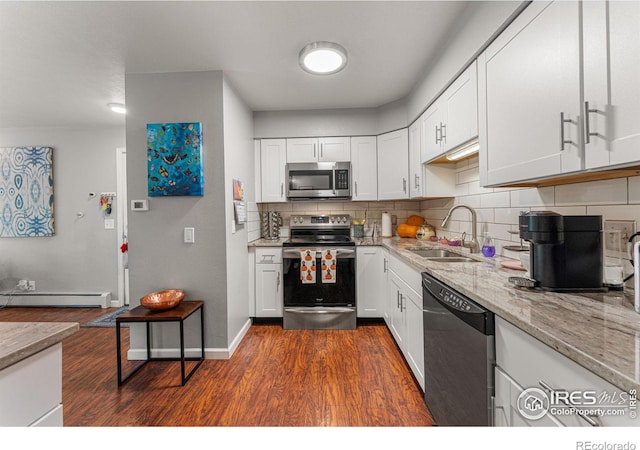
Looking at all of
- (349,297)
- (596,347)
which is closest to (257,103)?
(349,297)

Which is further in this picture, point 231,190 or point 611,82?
point 231,190

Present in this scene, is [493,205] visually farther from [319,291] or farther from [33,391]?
[33,391]

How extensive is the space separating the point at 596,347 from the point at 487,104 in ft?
4.31

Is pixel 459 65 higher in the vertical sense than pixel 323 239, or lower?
higher

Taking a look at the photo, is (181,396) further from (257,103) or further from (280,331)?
(257,103)

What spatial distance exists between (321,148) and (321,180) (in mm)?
385

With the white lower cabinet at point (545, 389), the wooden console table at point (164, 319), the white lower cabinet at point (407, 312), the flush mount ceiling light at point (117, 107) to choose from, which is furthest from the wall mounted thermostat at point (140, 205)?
the white lower cabinet at point (545, 389)

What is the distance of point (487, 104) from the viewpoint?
1.55m

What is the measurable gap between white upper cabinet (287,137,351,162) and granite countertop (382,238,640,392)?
89.5 inches

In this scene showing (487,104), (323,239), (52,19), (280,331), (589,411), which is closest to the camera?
(589,411)

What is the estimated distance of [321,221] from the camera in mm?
3607

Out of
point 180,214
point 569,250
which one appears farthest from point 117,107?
point 569,250

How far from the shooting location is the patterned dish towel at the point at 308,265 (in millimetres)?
2939

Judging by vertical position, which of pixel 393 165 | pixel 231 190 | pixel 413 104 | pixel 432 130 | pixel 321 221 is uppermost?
pixel 413 104
